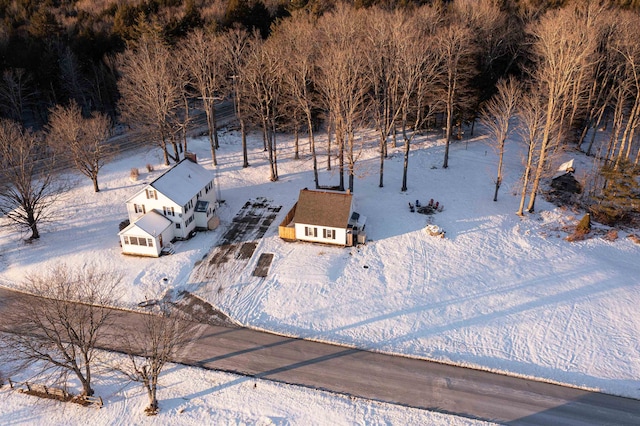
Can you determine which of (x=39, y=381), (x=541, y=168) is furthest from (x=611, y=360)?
(x=39, y=381)

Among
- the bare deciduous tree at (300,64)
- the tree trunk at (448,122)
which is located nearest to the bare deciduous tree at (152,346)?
the bare deciduous tree at (300,64)

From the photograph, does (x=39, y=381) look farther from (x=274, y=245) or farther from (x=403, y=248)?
(x=403, y=248)

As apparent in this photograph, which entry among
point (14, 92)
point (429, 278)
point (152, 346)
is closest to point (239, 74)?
point (14, 92)

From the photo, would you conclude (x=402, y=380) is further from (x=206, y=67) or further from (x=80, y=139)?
(x=206, y=67)

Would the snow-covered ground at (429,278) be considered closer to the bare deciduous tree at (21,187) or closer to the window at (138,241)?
the window at (138,241)

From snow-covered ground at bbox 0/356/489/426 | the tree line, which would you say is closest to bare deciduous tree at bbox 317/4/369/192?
the tree line
